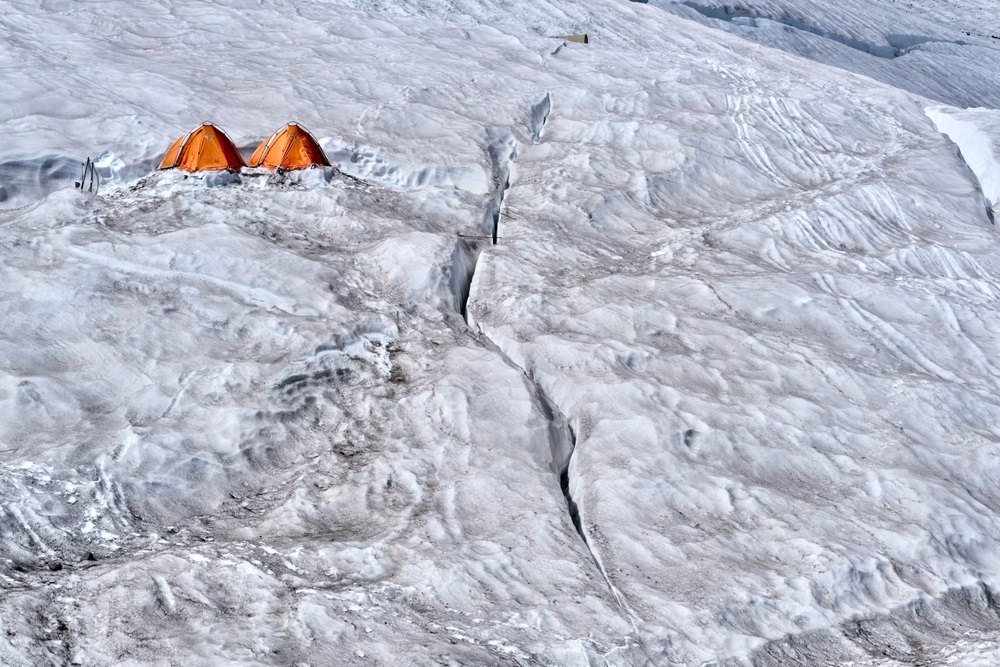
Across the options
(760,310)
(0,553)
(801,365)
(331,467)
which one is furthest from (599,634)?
(760,310)

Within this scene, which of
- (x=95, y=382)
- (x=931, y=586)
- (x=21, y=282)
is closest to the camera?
(x=931, y=586)

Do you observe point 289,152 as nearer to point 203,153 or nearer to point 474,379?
point 203,153

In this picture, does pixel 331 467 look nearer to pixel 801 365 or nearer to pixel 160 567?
pixel 160 567

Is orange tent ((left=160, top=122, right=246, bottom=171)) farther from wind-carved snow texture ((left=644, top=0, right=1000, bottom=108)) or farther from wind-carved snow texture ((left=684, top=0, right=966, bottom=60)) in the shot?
wind-carved snow texture ((left=684, top=0, right=966, bottom=60))

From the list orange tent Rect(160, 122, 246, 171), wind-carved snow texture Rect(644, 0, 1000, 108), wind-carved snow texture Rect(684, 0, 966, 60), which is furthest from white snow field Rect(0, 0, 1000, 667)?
wind-carved snow texture Rect(684, 0, 966, 60)

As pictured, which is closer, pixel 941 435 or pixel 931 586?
pixel 931 586

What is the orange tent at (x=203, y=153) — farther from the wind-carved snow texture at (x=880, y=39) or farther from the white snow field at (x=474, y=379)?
the wind-carved snow texture at (x=880, y=39)

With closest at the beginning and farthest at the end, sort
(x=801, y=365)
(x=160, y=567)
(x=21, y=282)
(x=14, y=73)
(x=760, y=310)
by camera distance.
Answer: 1. (x=160, y=567)
2. (x=21, y=282)
3. (x=801, y=365)
4. (x=760, y=310)
5. (x=14, y=73)
